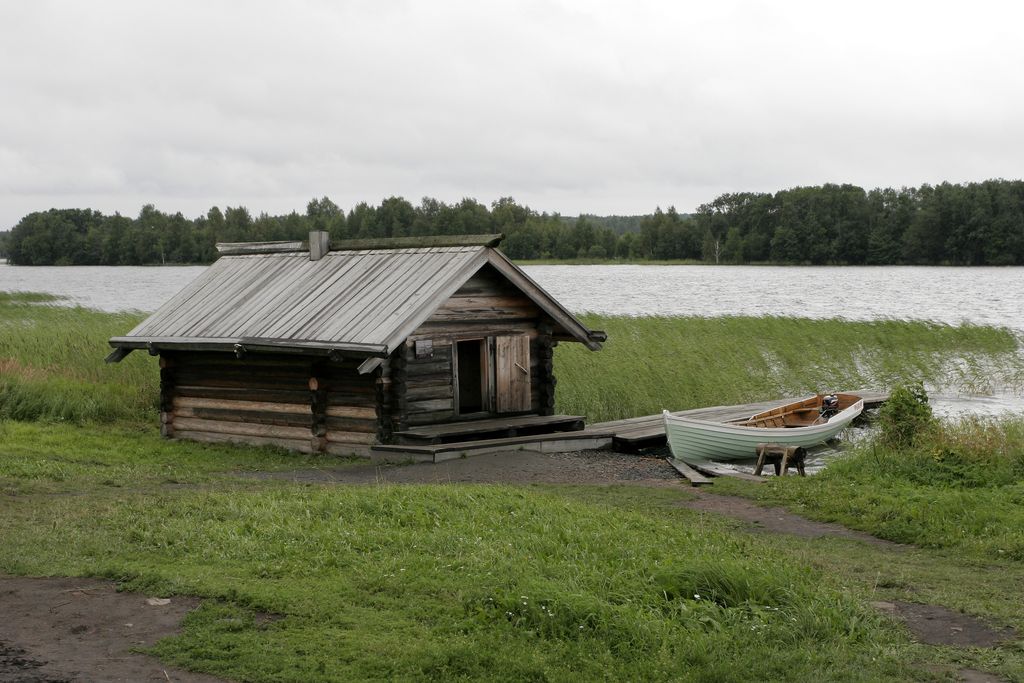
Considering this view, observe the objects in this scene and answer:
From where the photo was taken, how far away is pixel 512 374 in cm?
2159

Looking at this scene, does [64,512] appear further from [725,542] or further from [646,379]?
[646,379]

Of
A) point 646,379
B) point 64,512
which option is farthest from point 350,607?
point 646,379

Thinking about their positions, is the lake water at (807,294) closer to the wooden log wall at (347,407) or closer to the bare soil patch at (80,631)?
the wooden log wall at (347,407)

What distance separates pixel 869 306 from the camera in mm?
64062

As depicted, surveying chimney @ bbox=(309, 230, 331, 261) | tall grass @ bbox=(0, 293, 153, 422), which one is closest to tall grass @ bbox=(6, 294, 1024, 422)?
tall grass @ bbox=(0, 293, 153, 422)

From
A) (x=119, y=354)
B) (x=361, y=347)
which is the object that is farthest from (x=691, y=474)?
(x=119, y=354)

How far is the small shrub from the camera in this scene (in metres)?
17.3

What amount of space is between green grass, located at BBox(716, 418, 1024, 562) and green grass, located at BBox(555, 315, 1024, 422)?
10082 mm

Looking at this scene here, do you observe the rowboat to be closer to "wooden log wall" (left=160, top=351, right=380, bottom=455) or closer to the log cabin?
the log cabin

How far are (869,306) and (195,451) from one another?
168 feet

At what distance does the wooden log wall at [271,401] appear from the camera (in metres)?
20.1

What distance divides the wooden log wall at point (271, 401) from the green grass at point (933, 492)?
7.10m

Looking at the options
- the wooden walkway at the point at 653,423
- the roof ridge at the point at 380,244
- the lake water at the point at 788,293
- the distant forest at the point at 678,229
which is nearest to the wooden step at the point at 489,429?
the wooden walkway at the point at 653,423

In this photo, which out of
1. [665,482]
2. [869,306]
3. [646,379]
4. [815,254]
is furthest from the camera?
[815,254]
